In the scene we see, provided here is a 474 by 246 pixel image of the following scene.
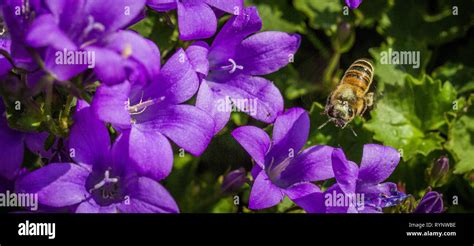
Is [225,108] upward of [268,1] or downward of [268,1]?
downward

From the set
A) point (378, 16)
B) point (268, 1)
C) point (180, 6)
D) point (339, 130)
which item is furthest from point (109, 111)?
point (378, 16)

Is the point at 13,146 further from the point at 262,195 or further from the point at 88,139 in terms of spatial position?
the point at 262,195

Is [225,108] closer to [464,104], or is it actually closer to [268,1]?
[268,1]

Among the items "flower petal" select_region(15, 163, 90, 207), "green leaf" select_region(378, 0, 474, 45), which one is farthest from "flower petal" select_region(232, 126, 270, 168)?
"green leaf" select_region(378, 0, 474, 45)

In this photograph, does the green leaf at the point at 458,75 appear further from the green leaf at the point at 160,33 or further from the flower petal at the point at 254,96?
the green leaf at the point at 160,33

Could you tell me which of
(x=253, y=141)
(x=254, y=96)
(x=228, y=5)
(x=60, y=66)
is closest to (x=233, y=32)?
(x=228, y=5)

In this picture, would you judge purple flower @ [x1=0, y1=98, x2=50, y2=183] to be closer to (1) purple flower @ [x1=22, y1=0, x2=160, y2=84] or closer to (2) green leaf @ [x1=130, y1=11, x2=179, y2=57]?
(1) purple flower @ [x1=22, y1=0, x2=160, y2=84]

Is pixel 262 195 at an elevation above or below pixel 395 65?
below
